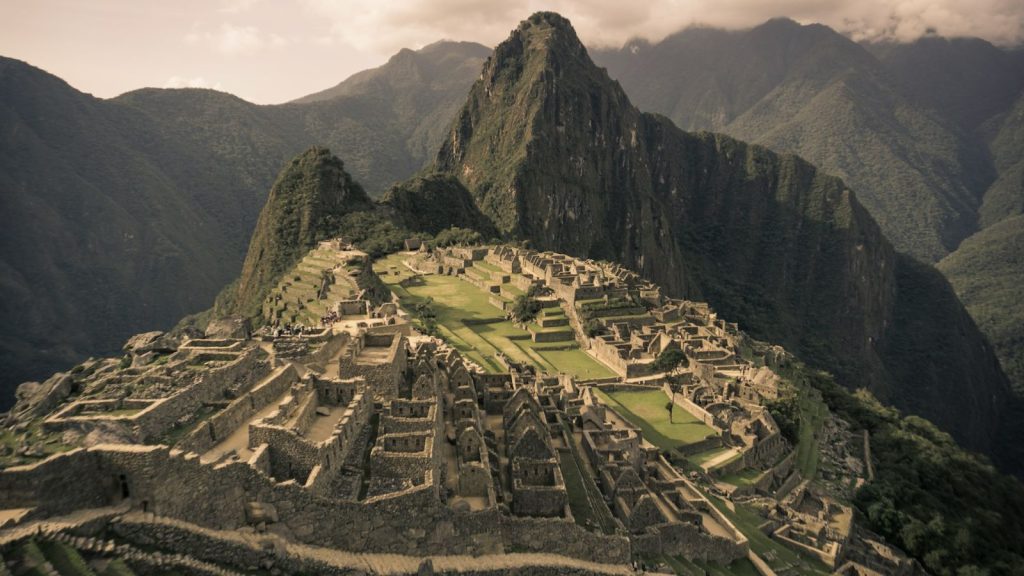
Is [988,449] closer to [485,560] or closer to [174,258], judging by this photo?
[485,560]

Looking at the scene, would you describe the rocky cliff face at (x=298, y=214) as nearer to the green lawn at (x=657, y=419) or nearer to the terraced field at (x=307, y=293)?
the terraced field at (x=307, y=293)

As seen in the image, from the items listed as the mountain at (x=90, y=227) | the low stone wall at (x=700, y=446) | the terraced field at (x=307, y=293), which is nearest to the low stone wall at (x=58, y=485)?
the terraced field at (x=307, y=293)

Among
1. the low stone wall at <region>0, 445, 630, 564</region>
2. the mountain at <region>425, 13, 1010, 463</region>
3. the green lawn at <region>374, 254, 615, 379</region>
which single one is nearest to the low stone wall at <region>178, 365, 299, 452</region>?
the low stone wall at <region>0, 445, 630, 564</region>

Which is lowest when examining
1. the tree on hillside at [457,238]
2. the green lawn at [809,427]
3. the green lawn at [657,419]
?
the green lawn at [809,427]

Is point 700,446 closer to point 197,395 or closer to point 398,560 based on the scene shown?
point 398,560

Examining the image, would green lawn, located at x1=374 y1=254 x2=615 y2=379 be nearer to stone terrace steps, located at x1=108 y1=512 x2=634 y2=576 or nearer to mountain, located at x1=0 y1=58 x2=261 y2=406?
stone terrace steps, located at x1=108 y1=512 x2=634 y2=576

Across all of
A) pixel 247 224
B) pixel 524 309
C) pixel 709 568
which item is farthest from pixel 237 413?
pixel 247 224
